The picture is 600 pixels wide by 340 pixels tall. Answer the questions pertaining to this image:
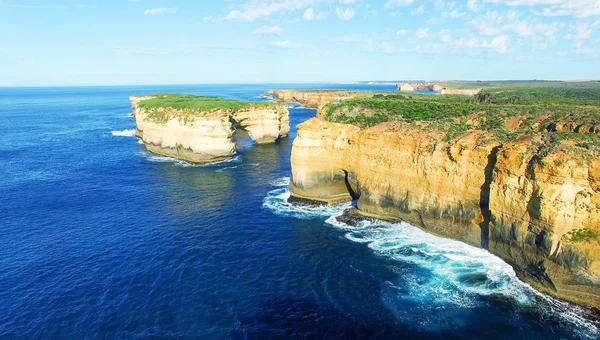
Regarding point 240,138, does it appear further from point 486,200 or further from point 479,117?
point 486,200

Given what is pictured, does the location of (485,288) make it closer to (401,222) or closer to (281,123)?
(401,222)

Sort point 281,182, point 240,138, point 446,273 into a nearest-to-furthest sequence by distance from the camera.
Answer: point 446,273, point 281,182, point 240,138

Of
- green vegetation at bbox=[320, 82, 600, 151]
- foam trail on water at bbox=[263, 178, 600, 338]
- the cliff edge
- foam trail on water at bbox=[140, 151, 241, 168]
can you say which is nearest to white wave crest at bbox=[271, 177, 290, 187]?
the cliff edge

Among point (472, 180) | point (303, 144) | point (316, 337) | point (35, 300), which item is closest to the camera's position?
point (316, 337)

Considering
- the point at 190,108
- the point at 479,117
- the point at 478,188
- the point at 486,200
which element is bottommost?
the point at 486,200

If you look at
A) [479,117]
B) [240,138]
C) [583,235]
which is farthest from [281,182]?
[240,138]

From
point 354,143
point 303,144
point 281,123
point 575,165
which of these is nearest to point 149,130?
point 281,123
